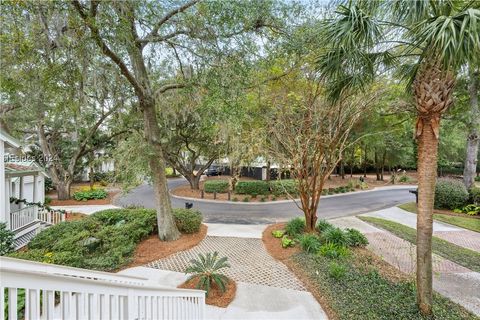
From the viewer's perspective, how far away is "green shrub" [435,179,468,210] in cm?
1309

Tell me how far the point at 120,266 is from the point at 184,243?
7.30 ft

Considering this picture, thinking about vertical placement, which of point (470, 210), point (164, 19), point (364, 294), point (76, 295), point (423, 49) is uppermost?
point (164, 19)

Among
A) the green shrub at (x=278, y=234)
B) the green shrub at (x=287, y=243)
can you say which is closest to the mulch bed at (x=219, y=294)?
the green shrub at (x=287, y=243)

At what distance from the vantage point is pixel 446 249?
313 inches

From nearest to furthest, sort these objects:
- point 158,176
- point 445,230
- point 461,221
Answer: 1. point 158,176
2. point 445,230
3. point 461,221

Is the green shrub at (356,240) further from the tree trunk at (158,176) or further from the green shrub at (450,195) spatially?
the green shrub at (450,195)

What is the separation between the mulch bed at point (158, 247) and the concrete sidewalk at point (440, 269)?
6.25 metres

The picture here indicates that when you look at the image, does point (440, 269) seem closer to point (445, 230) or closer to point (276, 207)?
point (445, 230)

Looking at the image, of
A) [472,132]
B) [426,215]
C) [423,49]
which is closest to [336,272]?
[426,215]

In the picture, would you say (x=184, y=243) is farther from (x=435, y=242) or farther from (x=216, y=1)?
(x=435, y=242)

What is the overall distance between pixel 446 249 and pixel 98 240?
11.5 meters

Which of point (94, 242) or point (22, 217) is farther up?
point (22, 217)

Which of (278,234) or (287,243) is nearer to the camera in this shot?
(287,243)

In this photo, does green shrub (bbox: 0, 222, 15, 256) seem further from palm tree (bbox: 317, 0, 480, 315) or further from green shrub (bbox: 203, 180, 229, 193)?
green shrub (bbox: 203, 180, 229, 193)
